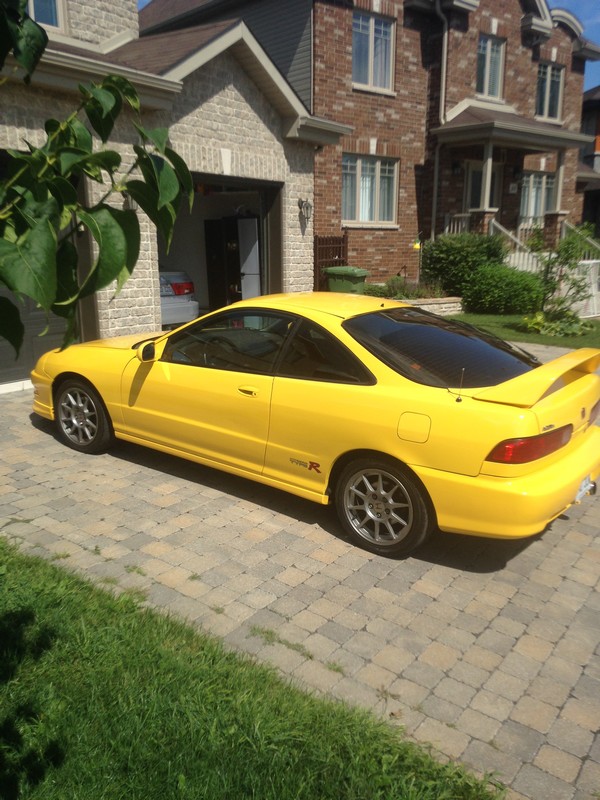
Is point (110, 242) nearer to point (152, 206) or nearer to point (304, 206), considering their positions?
point (152, 206)

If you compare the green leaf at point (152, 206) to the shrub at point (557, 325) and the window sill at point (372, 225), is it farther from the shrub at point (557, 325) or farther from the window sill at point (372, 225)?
the window sill at point (372, 225)

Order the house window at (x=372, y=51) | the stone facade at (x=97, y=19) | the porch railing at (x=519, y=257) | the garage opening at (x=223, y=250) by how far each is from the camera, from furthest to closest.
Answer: the porch railing at (x=519, y=257)
the house window at (x=372, y=51)
the garage opening at (x=223, y=250)
the stone facade at (x=97, y=19)

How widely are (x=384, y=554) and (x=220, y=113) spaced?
8.38m

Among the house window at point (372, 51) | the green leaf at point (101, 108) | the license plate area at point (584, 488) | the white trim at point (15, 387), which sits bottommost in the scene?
the white trim at point (15, 387)

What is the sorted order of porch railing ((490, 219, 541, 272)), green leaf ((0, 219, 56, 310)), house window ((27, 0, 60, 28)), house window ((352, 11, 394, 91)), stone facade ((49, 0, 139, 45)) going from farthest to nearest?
1. porch railing ((490, 219, 541, 272))
2. house window ((352, 11, 394, 91))
3. stone facade ((49, 0, 139, 45))
4. house window ((27, 0, 60, 28))
5. green leaf ((0, 219, 56, 310))

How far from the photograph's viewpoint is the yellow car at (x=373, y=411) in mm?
3973

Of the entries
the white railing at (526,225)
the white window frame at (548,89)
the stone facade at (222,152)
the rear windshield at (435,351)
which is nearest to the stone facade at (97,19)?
the stone facade at (222,152)

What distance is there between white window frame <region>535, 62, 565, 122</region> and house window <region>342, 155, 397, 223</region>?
7.62 m

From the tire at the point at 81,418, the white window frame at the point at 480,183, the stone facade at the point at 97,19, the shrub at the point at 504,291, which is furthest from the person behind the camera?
the white window frame at the point at 480,183

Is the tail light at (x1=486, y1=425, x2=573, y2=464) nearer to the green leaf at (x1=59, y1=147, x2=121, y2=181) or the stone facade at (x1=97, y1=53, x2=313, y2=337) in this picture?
the green leaf at (x1=59, y1=147, x2=121, y2=181)

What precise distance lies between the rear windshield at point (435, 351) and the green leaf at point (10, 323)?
3.25 m

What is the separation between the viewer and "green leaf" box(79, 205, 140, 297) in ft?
4.02

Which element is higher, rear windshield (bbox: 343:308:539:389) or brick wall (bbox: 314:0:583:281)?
brick wall (bbox: 314:0:583:281)

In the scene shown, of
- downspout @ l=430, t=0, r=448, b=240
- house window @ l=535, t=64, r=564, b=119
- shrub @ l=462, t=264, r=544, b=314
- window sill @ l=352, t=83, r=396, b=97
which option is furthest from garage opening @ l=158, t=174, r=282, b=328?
house window @ l=535, t=64, r=564, b=119
